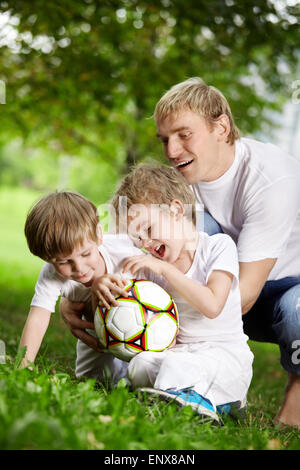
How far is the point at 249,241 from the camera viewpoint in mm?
3705

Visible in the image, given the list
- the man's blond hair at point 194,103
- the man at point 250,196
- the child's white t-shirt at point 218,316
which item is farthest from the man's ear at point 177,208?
the man's blond hair at point 194,103

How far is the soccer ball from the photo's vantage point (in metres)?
3.08

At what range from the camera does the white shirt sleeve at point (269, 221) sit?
369 cm

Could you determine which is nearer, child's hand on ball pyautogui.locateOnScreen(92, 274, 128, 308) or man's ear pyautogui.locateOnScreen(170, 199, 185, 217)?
child's hand on ball pyautogui.locateOnScreen(92, 274, 128, 308)

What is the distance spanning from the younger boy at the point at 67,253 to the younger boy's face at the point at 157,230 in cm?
20

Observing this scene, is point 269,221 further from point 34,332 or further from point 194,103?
point 34,332

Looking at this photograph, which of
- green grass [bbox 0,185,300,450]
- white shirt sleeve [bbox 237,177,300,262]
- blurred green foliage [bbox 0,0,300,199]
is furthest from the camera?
blurred green foliage [bbox 0,0,300,199]

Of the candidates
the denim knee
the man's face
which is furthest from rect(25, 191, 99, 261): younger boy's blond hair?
the denim knee

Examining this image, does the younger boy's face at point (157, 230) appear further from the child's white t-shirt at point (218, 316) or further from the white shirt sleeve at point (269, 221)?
the white shirt sleeve at point (269, 221)

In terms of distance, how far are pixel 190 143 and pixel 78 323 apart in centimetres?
155

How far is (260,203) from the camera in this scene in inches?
150

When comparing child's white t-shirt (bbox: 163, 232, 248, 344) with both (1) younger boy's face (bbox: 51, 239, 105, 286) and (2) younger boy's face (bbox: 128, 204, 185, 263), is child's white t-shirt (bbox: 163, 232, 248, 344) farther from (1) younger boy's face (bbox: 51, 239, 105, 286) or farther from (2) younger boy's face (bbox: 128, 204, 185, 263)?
(1) younger boy's face (bbox: 51, 239, 105, 286)

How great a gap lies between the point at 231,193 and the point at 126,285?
136 cm

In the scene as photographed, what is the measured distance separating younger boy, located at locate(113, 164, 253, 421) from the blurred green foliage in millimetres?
2926
